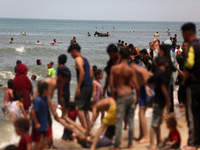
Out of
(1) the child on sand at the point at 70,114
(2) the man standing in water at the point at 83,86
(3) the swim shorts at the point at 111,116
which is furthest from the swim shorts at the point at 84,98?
(3) the swim shorts at the point at 111,116

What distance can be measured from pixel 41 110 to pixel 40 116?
0.33 feet

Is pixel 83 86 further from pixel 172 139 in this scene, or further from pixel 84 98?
pixel 172 139

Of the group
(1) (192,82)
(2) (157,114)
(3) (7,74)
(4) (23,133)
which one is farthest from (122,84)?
(3) (7,74)

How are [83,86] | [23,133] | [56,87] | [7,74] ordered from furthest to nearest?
[7,74]
[83,86]
[56,87]
[23,133]

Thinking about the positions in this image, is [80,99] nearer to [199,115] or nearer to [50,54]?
[199,115]

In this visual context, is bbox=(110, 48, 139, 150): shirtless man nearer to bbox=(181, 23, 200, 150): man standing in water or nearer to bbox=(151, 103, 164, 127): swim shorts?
bbox=(151, 103, 164, 127): swim shorts

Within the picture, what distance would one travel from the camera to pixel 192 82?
15.6 feet

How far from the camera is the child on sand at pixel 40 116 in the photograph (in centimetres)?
486

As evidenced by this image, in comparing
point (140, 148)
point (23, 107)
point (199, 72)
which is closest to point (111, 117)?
point (140, 148)

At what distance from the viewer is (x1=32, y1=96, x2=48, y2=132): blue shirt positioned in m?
4.84

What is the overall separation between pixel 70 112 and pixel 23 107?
1.31m

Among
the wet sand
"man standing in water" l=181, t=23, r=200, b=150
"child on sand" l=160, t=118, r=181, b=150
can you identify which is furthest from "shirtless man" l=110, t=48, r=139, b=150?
"man standing in water" l=181, t=23, r=200, b=150

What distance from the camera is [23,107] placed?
7.02 m

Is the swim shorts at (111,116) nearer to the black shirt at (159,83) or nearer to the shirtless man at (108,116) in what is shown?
the shirtless man at (108,116)
